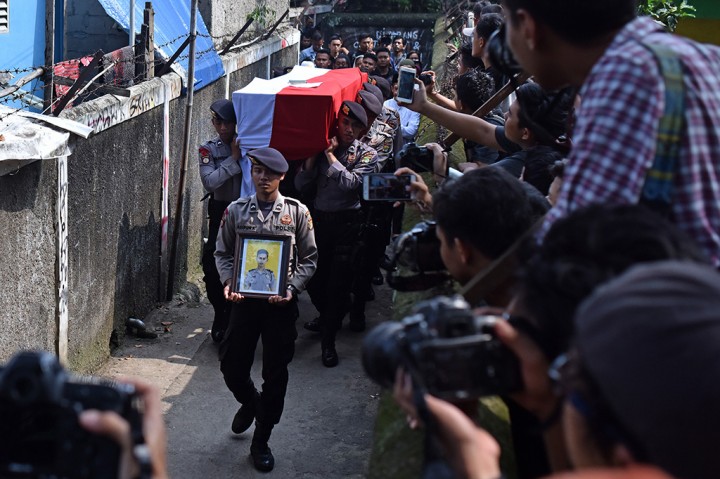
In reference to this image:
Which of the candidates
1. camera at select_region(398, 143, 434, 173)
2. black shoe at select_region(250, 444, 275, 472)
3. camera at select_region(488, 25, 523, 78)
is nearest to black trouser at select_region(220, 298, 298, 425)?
black shoe at select_region(250, 444, 275, 472)

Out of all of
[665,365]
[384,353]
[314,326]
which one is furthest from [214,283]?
[665,365]

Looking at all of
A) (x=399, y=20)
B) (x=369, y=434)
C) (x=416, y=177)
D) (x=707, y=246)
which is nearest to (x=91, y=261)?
(x=369, y=434)

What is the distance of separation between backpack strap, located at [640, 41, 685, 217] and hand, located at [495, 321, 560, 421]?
0.54 meters

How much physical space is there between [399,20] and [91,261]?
1673 cm

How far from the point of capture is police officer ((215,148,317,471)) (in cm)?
606

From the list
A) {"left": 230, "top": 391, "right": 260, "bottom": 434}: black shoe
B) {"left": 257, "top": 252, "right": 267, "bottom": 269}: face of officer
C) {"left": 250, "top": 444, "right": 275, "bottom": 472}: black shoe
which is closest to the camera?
{"left": 250, "top": 444, "right": 275, "bottom": 472}: black shoe

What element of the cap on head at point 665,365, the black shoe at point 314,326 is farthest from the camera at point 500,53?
the black shoe at point 314,326

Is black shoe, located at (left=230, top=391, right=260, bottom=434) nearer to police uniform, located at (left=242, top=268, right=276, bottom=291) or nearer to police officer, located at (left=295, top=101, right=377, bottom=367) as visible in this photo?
police uniform, located at (left=242, top=268, right=276, bottom=291)

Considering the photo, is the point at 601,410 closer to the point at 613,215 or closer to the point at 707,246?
the point at 613,215

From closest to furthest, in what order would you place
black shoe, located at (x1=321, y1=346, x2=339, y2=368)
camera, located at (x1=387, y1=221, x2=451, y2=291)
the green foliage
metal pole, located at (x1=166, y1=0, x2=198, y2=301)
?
1. camera, located at (x1=387, y1=221, x2=451, y2=291)
2. the green foliage
3. black shoe, located at (x1=321, y1=346, x2=339, y2=368)
4. metal pole, located at (x1=166, y1=0, x2=198, y2=301)

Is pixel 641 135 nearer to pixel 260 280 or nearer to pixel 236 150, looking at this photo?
pixel 260 280

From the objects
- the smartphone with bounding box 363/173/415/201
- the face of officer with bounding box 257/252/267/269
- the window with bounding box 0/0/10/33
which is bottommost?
the face of officer with bounding box 257/252/267/269

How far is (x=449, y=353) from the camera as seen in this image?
182 centimetres

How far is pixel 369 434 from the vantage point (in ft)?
21.5
